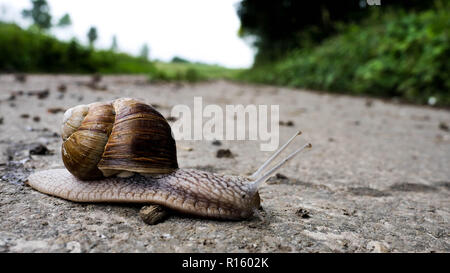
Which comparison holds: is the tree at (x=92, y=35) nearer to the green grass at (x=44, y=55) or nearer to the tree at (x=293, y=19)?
the green grass at (x=44, y=55)

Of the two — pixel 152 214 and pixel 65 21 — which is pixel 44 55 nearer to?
pixel 65 21

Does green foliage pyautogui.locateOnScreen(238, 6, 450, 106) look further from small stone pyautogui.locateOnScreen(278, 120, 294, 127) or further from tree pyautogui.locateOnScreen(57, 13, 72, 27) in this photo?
tree pyautogui.locateOnScreen(57, 13, 72, 27)

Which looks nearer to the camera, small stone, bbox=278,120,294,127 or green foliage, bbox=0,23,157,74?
small stone, bbox=278,120,294,127

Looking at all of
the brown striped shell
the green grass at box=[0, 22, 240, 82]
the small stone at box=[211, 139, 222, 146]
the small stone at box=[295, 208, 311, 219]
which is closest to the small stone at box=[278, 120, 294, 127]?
the small stone at box=[211, 139, 222, 146]

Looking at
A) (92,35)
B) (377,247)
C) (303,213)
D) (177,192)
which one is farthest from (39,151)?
(92,35)

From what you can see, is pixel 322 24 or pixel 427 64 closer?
pixel 427 64

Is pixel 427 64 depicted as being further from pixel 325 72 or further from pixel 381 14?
pixel 381 14
